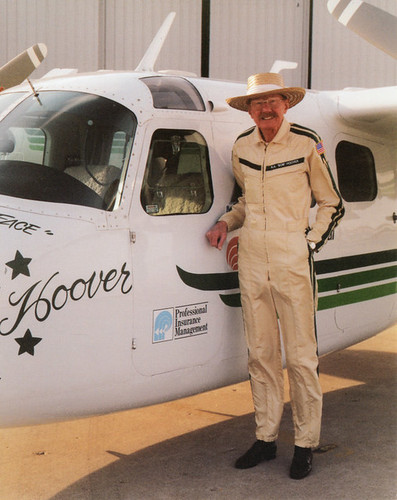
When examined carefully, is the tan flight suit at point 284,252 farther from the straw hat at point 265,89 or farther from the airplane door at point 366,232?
the airplane door at point 366,232

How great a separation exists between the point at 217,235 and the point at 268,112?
805 mm

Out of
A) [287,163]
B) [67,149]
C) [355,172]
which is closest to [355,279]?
[355,172]

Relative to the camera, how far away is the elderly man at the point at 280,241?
4324mm

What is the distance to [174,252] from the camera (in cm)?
421

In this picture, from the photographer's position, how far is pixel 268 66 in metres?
13.9

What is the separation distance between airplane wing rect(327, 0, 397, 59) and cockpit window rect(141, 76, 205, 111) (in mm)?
1648

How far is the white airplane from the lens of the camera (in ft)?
11.9

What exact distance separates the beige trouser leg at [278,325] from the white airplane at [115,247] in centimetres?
21

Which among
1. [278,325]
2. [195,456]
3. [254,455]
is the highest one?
[278,325]

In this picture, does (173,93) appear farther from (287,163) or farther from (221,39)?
(221,39)

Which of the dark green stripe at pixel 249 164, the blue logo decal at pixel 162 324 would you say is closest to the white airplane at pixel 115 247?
the blue logo decal at pixel 162 324

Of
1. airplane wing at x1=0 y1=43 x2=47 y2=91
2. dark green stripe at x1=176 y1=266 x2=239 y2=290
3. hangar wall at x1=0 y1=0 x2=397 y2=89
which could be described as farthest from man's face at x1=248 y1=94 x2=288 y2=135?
hangar wall at x1=0 y1=0 x2=397 y2=89

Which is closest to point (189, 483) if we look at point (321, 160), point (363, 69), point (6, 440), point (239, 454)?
point (239, 454)

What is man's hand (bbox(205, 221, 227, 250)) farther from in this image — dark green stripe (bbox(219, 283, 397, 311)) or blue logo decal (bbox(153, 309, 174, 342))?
blue logo decal (bbox(153, 309, 174, 342))
